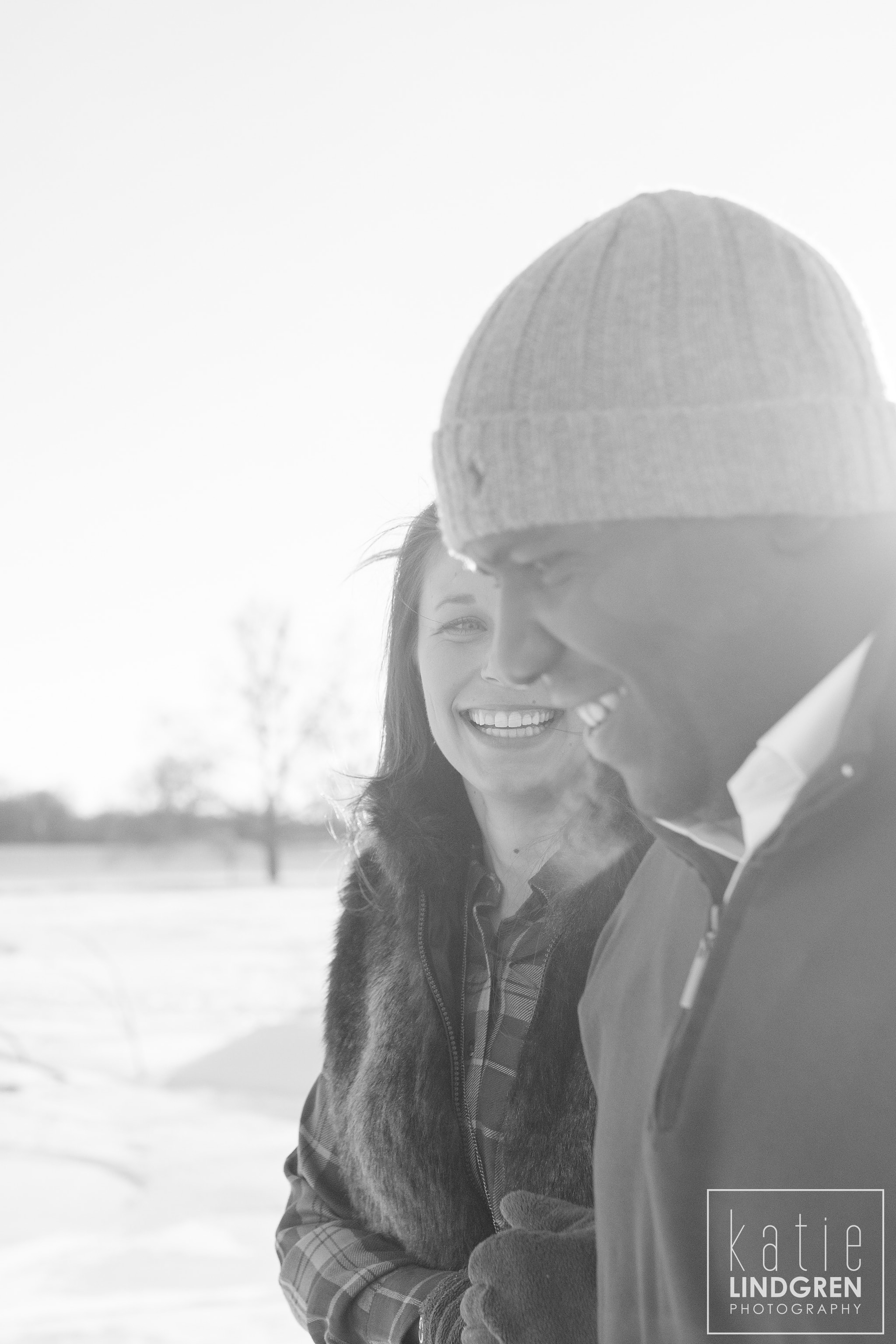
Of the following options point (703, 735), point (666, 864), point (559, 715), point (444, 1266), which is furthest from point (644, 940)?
point (444, 1266)

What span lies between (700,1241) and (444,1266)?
1068 millimetres

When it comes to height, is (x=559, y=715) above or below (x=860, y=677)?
below

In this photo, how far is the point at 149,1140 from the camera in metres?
4.70

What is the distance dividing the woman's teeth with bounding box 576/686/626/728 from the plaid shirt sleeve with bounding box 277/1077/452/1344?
3.50 feet

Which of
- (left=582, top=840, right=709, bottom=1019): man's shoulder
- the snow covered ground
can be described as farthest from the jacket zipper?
the snow covered ground

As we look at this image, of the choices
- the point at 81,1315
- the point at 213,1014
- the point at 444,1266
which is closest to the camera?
the point at 444,1266

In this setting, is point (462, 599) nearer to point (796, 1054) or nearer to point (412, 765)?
point (412, 765)

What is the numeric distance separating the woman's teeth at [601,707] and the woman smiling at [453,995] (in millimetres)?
830

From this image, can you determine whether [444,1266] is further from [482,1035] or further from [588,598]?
[588,598]

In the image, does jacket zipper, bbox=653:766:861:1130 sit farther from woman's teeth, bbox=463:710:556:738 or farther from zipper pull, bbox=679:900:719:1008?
woman's teeth, bbox=463:710:556:738

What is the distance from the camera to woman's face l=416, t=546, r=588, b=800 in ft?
6.30

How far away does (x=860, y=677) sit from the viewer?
852mm

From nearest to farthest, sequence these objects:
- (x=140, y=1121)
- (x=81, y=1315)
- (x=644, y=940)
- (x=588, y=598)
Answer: (x=588, y=598)
(x=644, y=940)
(x=81, y=1315)
(x=140, y=1121)

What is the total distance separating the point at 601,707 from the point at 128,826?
29052mm
